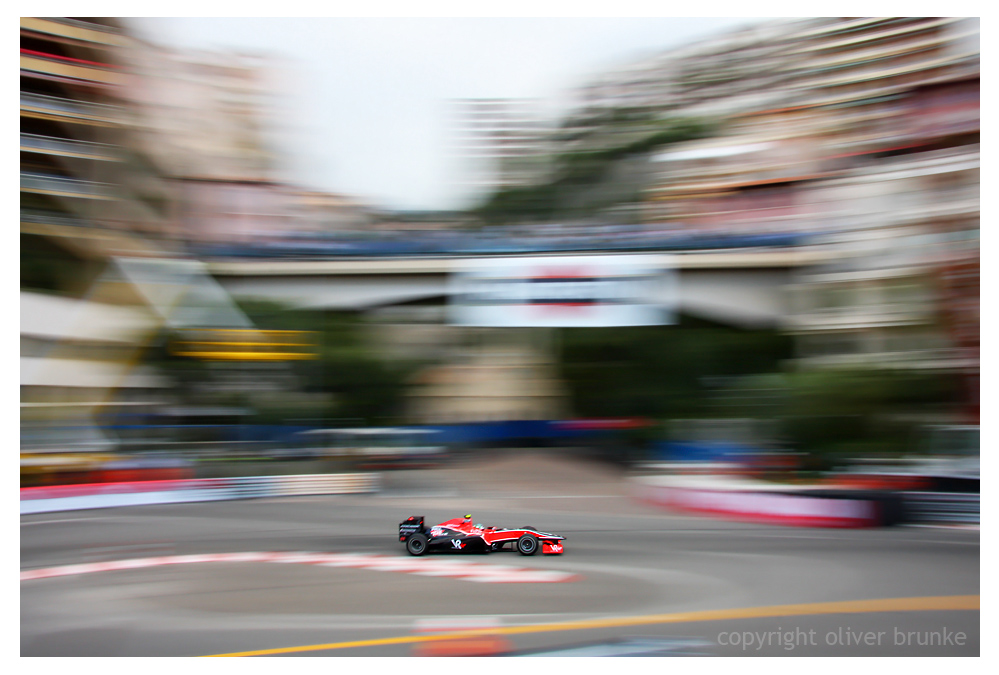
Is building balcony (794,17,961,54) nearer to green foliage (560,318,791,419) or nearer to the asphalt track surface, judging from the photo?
green foliage (560,318,791,419)

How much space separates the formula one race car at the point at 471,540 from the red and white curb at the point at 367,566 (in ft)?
0.39

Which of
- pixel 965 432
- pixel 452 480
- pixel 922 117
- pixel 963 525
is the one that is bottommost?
pixel 963 525

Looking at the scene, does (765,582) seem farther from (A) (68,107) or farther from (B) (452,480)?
(A) (68,107)

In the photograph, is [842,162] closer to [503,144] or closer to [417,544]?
[503,144]

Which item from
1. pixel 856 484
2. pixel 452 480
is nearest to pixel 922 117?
pixel 856 484

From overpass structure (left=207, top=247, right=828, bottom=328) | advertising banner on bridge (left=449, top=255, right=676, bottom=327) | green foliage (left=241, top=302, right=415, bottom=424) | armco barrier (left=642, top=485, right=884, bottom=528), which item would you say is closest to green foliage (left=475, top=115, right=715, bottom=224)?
advertising banner on bridge (left=449, top=255, right=676, bottom=327)

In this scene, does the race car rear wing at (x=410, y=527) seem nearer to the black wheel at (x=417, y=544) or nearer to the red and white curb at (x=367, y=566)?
the black wheel at (x=417, y=544)

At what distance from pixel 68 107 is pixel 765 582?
8126 mm

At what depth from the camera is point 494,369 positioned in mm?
6594

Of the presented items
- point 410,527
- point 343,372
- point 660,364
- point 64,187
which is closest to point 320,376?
point 343,372

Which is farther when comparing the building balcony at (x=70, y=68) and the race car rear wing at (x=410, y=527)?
the building balcony at (x=70, y=68)

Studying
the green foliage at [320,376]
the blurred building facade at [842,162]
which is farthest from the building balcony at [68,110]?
the blurred building facade at [842,162]

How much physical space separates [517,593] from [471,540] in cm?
63

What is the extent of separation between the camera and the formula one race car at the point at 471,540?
4.77 meters
